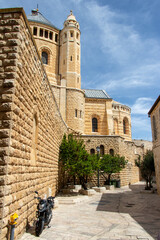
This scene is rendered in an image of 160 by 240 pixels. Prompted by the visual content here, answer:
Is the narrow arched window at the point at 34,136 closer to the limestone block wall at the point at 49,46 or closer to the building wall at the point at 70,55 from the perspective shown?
the building wall at the point at 70,55

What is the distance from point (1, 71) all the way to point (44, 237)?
3854 millimetres

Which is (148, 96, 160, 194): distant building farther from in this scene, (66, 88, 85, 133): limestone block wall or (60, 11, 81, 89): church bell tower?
(60, 11, 81, 89): church bell tower

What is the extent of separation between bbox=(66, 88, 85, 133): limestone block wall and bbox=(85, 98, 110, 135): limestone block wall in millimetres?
2660

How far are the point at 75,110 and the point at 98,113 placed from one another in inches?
193

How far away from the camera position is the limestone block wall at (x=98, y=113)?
2627 centimetres

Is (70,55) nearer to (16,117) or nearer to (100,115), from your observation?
(100,115)

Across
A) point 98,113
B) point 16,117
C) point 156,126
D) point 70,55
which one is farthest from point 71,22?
point 16,117

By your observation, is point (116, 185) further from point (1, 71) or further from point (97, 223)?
point (1, 71)

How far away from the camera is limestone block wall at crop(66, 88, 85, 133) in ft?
74.4

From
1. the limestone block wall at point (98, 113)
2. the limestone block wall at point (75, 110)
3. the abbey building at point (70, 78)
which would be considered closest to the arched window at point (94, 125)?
the abbey building at point (70, 78)

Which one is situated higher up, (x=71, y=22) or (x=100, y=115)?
(x=71, y=22)

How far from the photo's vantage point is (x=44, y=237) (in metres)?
4.46

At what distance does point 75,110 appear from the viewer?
23203mm

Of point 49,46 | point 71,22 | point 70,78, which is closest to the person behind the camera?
point 70,78
